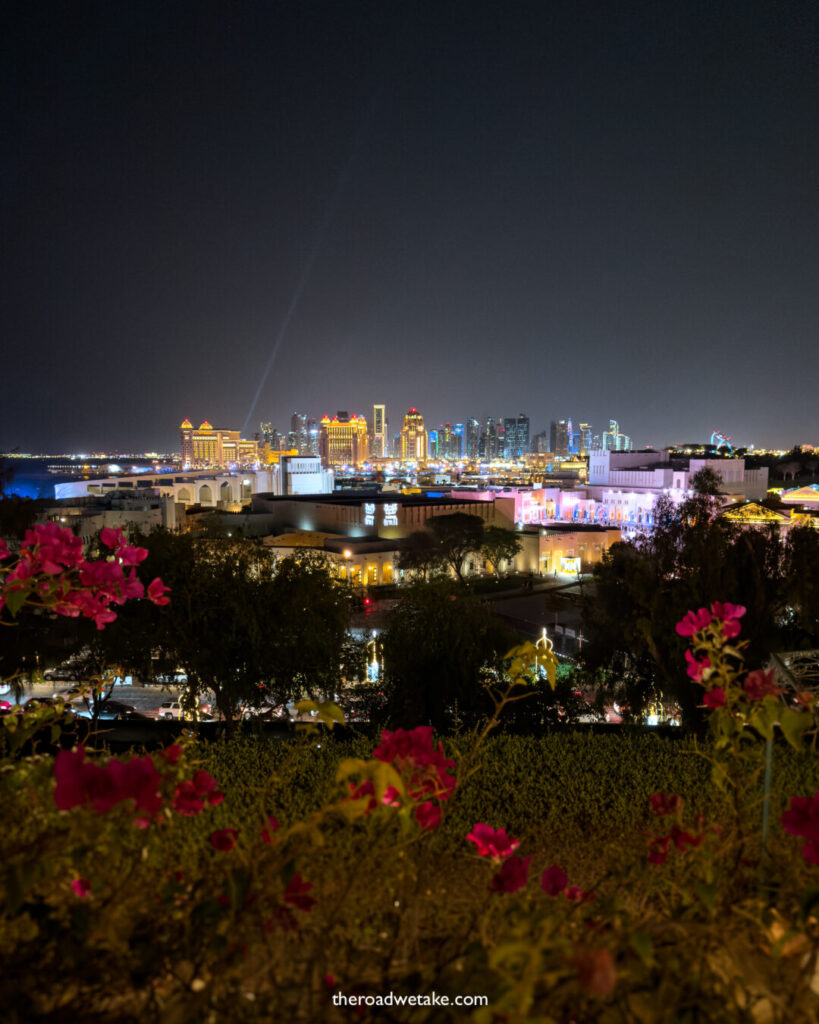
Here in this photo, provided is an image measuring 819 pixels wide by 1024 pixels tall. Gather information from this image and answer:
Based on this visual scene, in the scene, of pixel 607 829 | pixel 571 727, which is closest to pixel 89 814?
pixel 607 829

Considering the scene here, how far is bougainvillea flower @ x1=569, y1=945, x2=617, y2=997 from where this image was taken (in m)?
1.00

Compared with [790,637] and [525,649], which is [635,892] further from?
[790,637]

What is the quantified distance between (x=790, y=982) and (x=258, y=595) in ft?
25.8

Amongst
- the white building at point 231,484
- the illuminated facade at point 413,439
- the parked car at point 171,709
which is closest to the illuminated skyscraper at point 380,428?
the illuminated facade at point 413,439

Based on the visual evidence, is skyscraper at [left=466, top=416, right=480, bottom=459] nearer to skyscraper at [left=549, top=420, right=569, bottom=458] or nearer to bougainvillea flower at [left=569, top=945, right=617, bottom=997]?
skyscraper at [left=549, top=420, right=569, bottom=458]

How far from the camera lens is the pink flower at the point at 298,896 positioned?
4.83 ft

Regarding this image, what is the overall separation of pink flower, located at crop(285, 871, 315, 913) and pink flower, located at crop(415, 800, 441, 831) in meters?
0.41

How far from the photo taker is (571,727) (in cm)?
763

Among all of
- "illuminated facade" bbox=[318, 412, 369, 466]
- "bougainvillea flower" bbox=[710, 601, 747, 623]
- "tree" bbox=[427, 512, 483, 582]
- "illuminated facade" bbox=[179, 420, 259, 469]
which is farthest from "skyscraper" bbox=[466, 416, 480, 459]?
"bougainvillea flower" bbox=[710, 601, 747, 623]

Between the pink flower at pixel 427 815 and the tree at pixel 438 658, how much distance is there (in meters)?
6.32

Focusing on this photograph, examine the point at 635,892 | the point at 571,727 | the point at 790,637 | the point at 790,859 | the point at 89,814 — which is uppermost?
the point at 89,814

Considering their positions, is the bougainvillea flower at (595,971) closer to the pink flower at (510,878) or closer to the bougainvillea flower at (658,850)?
the pink flower at (510,878)

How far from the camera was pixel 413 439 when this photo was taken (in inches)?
6752

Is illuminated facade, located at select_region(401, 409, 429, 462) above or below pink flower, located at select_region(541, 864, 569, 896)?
above
